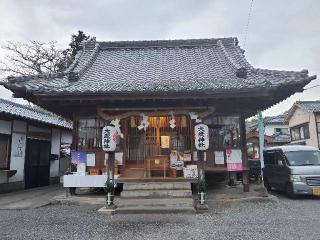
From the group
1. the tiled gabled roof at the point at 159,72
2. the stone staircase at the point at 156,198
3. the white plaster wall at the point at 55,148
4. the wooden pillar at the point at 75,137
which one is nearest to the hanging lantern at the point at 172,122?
the tiled gabled roof at the point at 159,72

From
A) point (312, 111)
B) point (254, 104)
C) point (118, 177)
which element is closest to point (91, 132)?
point (118, 177)

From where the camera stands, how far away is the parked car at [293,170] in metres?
11.6

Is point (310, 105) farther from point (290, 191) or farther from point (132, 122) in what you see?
point (132, 122)

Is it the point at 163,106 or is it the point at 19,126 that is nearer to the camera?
the point at 163,106

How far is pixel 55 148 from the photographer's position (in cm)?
1902

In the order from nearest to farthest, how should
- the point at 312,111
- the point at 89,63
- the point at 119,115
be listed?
the point at 119,115 → the point at 89,63 → the point at 312,111

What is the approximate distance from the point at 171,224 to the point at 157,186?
275 centimetres

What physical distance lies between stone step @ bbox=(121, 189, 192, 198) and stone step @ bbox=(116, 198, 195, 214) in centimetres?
29

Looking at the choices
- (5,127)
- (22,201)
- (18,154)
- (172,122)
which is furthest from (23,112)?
(172,122)

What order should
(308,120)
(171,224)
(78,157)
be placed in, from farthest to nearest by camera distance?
(308,120), (78,157), (171,224)

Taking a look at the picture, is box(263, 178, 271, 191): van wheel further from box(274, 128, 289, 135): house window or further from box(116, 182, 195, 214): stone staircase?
box(274, 128, 289, 135): house window

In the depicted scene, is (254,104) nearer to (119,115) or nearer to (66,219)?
(119,115)

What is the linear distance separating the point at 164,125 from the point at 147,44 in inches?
251

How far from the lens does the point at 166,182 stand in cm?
1076
